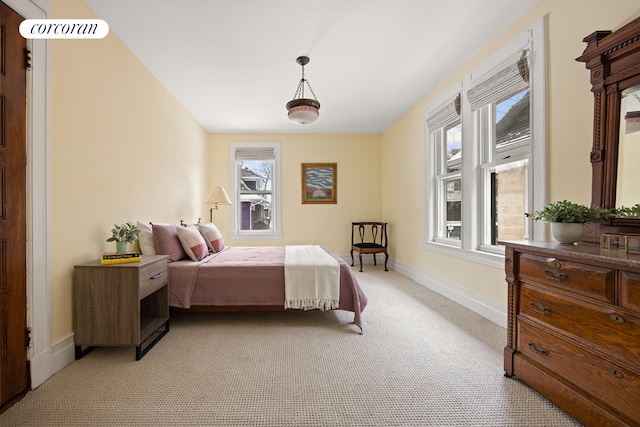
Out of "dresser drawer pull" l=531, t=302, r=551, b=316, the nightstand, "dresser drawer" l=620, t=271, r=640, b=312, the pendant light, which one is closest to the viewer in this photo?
"dresser drawer" l=620, t=271, r=640, b=312

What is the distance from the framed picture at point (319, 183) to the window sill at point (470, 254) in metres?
2.34

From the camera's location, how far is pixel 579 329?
1396 millimetres

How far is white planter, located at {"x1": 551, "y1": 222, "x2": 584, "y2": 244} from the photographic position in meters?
1.64

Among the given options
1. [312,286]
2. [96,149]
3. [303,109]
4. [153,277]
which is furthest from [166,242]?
[303,109]

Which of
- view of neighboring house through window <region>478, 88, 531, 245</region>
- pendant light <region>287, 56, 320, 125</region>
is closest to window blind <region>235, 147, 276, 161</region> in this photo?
pendant light <region>287, 56, 320, 125</region>

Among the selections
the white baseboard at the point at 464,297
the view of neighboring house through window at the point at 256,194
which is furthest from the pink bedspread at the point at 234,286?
the view of neighboring house through window at the point at 256,194

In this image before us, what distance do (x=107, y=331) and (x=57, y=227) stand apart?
2.59 ft

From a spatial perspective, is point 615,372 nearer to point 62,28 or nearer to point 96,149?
point 96,149

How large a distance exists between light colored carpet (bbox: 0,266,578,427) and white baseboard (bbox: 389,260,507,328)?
131 mm

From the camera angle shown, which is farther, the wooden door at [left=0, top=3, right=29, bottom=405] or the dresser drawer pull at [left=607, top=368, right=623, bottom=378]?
the wooden door at [left=0, top=3, right=29, bottom=405]

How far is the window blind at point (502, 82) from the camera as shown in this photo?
2.39 meters

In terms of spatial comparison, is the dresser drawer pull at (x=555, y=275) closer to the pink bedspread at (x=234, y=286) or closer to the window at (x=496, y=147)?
the window at (x=496, y=147)

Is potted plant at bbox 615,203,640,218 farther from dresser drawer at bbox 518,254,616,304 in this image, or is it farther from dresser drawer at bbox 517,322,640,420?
dresser drawer at bbox 517,322,640,420

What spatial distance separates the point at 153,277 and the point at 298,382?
1376 mm
